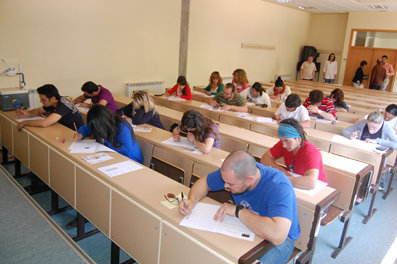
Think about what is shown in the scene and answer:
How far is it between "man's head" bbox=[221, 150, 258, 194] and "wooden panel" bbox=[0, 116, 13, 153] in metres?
2.96

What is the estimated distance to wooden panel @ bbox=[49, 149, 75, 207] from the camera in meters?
2.53

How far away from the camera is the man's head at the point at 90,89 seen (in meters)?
4.23

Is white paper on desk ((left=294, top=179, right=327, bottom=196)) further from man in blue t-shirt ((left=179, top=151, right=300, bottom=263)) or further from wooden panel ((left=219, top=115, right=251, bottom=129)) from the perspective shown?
wooden panel ((left=219, top=115, right=251, bottom=129))

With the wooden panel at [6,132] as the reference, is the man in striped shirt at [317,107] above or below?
above

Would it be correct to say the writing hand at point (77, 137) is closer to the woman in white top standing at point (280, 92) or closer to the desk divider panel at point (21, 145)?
the desk divider panel at point (21, 145)

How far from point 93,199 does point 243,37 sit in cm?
848

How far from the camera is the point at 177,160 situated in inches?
105

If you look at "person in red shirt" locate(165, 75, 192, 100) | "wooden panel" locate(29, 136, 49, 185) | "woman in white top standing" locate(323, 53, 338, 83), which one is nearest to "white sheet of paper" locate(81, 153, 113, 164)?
"wooden panel" locate(29, 136, 49, 185)

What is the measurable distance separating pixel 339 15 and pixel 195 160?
1195cm

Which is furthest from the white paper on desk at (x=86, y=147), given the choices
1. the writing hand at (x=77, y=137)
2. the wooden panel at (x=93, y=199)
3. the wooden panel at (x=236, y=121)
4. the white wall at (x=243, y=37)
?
the white wall at (x=243, y=37)

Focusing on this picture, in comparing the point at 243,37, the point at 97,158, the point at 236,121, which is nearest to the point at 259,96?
the point at 236,121

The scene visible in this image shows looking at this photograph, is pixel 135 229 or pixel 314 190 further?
pixel 314 190

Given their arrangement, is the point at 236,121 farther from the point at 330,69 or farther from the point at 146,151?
the point at 330,69

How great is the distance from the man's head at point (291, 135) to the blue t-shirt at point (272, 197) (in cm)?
60
